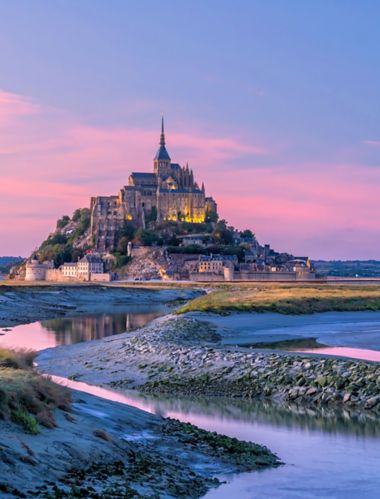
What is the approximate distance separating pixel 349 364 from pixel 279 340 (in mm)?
15336

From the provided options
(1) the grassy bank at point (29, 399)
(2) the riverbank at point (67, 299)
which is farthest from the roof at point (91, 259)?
(1) the grassy bank at point (29, 399)

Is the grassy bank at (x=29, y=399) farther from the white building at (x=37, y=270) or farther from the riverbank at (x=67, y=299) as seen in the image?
the white building at (x=37, y=270)

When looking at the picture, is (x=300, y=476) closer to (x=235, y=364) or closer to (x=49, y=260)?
(x=235, y=364)

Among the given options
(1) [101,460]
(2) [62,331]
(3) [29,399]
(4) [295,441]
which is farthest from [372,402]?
(2) [62,331]

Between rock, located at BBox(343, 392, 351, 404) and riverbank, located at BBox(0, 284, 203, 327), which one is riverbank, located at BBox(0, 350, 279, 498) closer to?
rock, located at BBox(343, 392, 351, 404)

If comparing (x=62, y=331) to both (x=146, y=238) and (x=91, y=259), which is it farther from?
(x=146, y=238)

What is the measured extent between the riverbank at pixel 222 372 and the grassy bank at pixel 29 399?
7932 mm

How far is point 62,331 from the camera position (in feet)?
174

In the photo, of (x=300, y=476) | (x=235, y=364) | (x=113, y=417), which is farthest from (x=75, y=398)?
(x=235, y=364)

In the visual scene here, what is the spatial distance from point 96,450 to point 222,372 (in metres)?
12.7

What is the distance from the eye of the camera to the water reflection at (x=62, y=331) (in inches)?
1708

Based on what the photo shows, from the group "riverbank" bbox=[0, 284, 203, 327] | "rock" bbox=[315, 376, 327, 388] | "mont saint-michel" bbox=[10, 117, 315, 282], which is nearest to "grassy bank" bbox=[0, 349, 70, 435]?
"rock" bbox=[315, 376, 327, 388]

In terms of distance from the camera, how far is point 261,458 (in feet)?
53.1

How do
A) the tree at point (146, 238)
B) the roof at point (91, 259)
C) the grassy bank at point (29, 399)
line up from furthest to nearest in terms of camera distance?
the tree at point (146, 238) → the roof at point (91, 259) → the grassy bank at point (29, 399)
